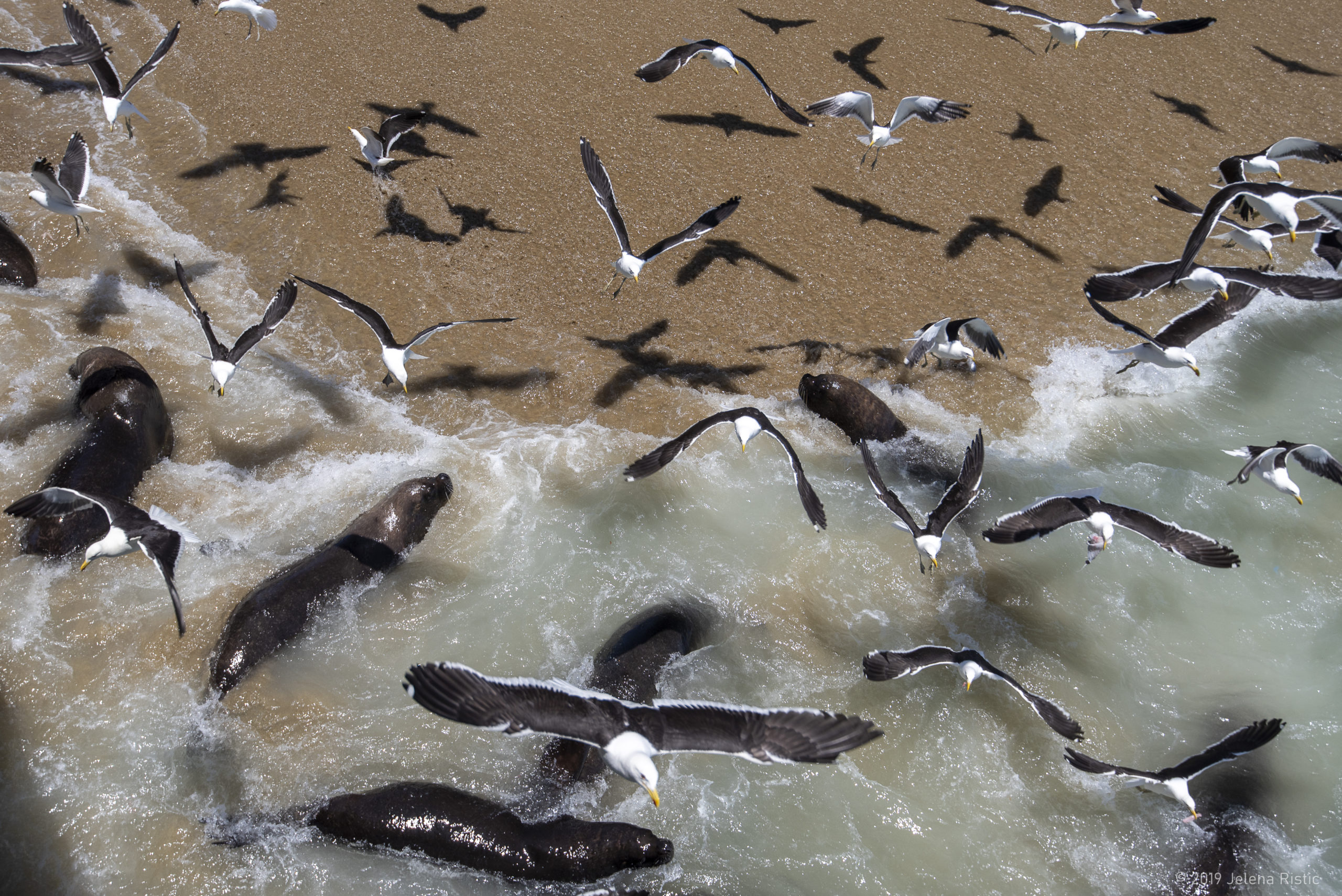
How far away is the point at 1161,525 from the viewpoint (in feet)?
20.3

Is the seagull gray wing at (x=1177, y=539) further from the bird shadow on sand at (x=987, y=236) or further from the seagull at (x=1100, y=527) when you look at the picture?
the bird shadow on sand at (x=987, y=236)

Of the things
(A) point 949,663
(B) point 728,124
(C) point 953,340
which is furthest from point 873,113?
(A) point 949,663

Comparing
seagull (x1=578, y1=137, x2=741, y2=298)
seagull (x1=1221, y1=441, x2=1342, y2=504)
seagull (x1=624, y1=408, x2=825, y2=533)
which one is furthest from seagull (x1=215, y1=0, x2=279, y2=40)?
seagull (x1=1221, y1=441, x2=1342, y2=504)

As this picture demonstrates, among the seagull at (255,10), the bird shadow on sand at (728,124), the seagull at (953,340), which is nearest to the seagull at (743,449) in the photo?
the seagull at (953,340)

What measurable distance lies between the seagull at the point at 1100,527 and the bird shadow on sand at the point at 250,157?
8.33 meters

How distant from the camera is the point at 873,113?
30.9ft

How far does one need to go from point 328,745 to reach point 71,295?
585 centimetres

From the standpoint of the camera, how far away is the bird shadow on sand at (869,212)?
9570 mm

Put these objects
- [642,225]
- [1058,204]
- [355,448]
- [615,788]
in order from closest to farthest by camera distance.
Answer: [615,788] → [355,448] → [642,225] → [1058,204]

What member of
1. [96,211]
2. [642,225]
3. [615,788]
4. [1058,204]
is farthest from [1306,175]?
[96,211]

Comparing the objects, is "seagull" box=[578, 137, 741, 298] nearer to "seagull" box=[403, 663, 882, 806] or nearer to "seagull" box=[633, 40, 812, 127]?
"seagull" box=[633, 40, 812, 127]

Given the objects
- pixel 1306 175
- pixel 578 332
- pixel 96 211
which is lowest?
pixel 578 332

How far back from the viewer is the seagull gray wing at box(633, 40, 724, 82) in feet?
31.0

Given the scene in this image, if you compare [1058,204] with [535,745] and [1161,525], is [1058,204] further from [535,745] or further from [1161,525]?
[535,745]
